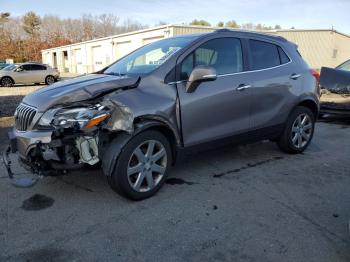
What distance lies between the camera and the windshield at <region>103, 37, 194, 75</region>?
13.5ft

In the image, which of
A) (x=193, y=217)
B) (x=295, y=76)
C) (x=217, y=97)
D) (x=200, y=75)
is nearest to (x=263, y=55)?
(x=295, y=76)

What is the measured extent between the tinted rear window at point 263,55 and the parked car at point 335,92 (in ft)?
12.6

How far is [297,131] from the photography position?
555 cm

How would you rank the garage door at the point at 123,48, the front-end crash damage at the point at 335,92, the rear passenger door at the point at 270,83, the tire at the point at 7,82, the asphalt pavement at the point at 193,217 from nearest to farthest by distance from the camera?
1. the asphalt pavement at the point at 193,217
2. the rear passenger door at the point at 270,83
3. the front-end crash damage at the point at 335,92
4. the tire at the point at 7,82
5. the garage door at the point at 123,48

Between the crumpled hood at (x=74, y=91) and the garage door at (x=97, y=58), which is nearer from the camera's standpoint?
the crumpled hood at (x=74, y=91)

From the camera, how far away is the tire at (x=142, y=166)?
139 inches

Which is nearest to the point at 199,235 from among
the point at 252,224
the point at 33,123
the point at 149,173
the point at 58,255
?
the point at 252,224

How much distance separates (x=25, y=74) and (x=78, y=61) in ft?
65.9

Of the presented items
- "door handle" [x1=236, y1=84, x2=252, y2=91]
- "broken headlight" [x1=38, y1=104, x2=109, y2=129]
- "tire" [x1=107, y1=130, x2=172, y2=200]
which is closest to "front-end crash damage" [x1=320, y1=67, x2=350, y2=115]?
"door handle" [x1=236, y1=84, x2=252, y2=91]

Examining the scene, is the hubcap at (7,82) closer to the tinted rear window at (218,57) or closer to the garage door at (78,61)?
the garage door at (78,61)

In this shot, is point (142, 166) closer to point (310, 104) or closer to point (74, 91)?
point (74, 91)

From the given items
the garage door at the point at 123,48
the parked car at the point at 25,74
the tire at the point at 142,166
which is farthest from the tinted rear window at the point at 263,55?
the garage door at the point at 123,48

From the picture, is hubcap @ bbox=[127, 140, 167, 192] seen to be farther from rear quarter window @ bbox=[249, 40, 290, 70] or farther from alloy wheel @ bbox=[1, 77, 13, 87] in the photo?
alloy wheel @ bbox=[1, 77, 13, 87]

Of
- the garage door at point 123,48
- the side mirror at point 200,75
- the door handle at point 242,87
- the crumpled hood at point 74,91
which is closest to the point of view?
the crumpled hood at point 74,91
